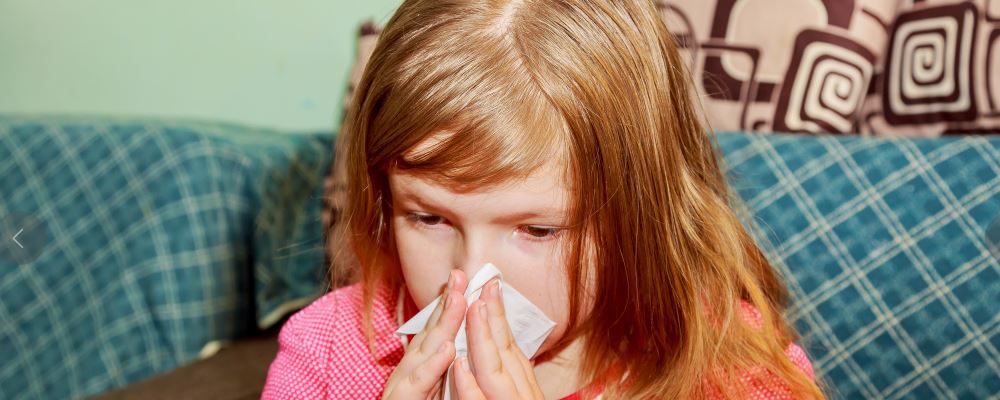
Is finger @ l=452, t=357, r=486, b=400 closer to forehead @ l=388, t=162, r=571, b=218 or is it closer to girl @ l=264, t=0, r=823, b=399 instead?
girl @ l=264, t=0, r=823, b=399

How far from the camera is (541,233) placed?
28.5 inches

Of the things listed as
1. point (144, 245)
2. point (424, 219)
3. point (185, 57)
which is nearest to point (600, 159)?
point (424, 219)

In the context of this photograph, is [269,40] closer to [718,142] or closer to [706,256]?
[718,142]

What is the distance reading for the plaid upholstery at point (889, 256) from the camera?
34.4 inches

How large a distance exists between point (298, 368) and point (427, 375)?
0.26 meters

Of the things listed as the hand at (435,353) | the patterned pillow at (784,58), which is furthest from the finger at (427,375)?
the patterned pillow at (784,58)

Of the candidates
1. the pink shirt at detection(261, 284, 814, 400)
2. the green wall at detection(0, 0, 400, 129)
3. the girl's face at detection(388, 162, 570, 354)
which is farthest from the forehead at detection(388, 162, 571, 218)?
the green wall at detection(0, 0, 400, 129)

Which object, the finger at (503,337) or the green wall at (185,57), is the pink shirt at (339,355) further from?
the green wall at (185,57)

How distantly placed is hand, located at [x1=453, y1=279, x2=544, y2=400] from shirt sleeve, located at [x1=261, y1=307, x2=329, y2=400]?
246 mm

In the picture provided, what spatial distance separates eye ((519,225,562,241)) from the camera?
2.37 ft

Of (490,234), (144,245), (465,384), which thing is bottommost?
(144,245)

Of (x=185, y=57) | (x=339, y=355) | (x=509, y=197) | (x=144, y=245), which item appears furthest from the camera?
(x=185, y=57)

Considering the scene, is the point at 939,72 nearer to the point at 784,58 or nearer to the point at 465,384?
the point at 784,58

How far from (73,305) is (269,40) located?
0.54 metres
